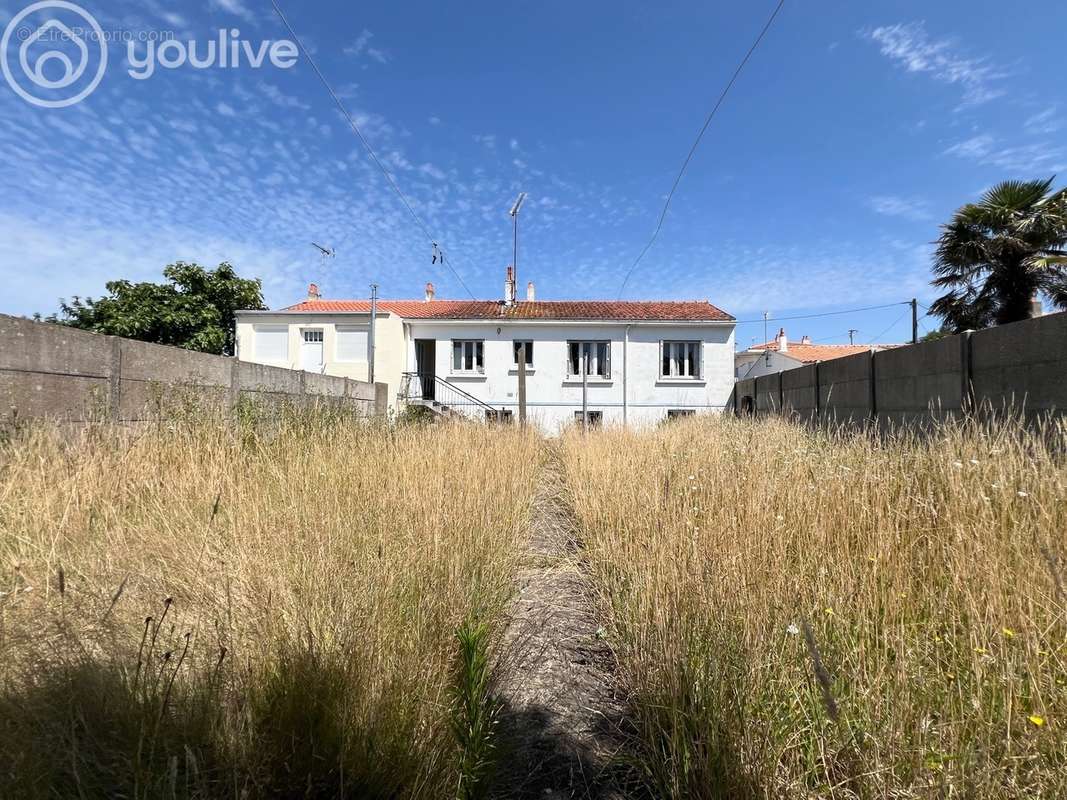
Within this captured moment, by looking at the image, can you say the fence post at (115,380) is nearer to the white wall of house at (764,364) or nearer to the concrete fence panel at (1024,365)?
the concrete fence panel at (1024,365)

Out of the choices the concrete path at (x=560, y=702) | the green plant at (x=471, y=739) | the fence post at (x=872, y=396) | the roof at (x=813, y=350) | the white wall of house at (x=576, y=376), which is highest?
the roof at (x=813, y=350)

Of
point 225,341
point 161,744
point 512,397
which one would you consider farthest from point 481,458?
point 225,341

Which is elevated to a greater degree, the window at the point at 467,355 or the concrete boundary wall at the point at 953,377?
the window at the point at 467,355

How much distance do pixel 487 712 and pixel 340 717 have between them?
0.58 m

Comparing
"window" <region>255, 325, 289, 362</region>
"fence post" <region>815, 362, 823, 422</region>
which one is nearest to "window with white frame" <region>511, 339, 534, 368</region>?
A: "window" <region>255, 325, 289, 362</region>

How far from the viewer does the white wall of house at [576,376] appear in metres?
19.8

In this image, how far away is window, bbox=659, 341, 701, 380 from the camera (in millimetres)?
19984

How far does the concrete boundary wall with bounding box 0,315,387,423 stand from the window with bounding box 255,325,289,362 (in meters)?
14.9

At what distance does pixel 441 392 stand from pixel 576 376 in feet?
20.4

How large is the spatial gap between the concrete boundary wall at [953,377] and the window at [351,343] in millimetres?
16934

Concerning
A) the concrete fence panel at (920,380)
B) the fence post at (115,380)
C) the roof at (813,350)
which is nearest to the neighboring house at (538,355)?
the concrete fence panel at (920,380)

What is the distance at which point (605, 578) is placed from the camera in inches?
118

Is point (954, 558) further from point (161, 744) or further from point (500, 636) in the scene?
point (161, 744)

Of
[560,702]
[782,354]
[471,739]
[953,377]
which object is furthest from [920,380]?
[782,354]
